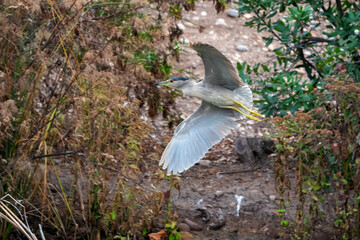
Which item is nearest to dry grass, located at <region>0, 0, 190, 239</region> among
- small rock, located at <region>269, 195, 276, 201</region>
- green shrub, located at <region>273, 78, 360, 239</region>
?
green shrub, located at <region>273, 78, 360, 239</region>

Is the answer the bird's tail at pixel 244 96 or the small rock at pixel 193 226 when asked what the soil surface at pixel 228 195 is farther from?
the bird's tail at pixel 244 96

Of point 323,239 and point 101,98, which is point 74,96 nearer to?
point 101,98

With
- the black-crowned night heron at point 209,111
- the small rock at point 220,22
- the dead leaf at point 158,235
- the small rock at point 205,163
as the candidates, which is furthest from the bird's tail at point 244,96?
the small rock at point 220,22

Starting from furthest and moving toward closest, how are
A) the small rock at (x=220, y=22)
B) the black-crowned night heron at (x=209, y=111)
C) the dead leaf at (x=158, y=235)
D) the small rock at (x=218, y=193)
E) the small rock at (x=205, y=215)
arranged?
the small rock at (x=220, y=22) → the small rock at (x=218, y=193) → the small rock at (x=205, y=215) → the dead leaf at (x=158, y=235) → the black-crowned night heron at (x=209, y=111)

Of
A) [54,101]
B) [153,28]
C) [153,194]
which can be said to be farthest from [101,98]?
[153,28]

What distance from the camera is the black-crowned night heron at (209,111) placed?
3.80 metres

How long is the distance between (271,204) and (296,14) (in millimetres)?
1508

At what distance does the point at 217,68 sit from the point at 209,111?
0.47m

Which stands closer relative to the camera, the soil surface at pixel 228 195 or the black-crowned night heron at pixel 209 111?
the black-crowned night heron at pixel 209 111

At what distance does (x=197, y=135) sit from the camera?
13.5ft

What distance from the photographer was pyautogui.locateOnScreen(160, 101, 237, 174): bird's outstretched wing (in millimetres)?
3797

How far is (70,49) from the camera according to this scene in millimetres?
3678

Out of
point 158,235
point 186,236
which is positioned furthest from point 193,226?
point 158,235

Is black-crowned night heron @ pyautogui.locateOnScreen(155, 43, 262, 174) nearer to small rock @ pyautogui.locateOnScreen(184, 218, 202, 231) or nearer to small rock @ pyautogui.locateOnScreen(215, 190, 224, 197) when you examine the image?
small rock @ pyautogui.locateOnScreen(184, 218, 202, 231)
